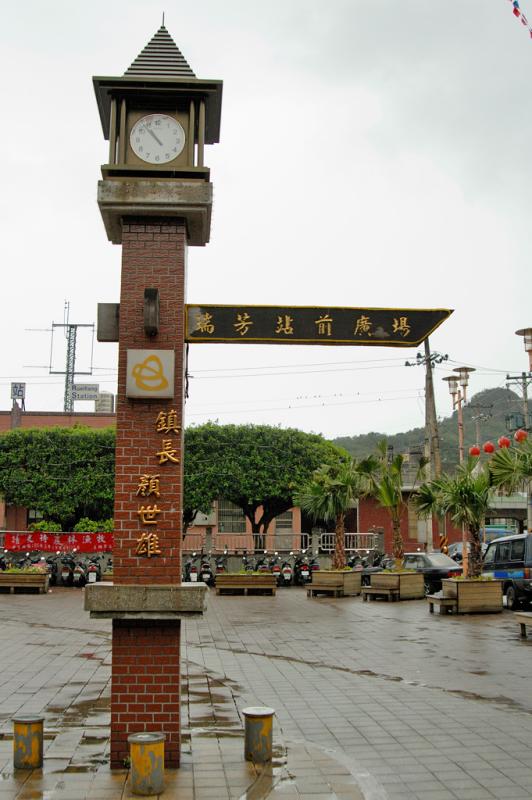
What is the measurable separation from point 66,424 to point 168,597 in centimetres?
4368

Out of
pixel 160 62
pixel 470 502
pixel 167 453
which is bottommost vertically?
pixel 167 453

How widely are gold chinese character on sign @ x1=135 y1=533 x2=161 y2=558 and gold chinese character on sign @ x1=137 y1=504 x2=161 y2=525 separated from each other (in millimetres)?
114

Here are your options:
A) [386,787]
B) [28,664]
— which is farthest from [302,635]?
[386,787]

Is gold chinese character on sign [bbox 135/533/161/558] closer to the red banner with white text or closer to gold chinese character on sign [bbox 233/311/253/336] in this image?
gold chinese character on sign [bbox 233/311/253/336]

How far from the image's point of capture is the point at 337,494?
26844 mm

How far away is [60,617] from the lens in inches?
757

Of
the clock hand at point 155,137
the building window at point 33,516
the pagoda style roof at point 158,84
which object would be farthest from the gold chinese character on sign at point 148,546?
the building window at point 33,516

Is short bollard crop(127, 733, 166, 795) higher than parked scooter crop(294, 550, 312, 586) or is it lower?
lower

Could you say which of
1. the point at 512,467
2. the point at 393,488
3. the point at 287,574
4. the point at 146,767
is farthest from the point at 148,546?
the point at 287,574

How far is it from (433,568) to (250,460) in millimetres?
12477

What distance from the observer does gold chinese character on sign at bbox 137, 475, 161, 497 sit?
691cm

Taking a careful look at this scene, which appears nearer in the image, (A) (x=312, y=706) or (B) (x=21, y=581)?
(A) (x=312, y=706)

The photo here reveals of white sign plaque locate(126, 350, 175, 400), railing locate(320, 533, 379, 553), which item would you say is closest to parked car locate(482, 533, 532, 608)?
railing locate(320, 533, 379, 553)

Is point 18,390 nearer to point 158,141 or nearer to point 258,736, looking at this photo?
point 158,141
